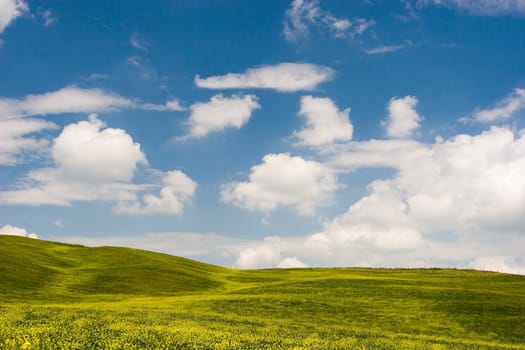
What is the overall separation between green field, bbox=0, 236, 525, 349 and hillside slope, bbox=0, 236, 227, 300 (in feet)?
0.65

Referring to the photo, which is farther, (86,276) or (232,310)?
(86,276)

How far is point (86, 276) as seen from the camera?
7219 cm

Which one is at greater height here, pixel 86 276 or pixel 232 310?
pixel 86 276

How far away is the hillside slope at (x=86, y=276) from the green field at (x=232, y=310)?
0.20 m

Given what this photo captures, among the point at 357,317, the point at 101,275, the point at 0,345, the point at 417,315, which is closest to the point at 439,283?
the point at 417,315

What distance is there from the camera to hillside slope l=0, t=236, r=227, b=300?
60812 millimetres

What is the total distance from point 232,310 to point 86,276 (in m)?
33.3

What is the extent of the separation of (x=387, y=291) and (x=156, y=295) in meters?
32.0

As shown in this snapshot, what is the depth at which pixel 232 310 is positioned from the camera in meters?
49.5

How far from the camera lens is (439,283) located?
79.8 m

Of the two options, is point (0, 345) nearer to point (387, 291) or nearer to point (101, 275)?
point (387, 291)

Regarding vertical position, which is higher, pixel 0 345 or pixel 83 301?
pixel 0 345

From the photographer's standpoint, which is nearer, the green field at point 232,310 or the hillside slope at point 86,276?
the green field at point 232,310

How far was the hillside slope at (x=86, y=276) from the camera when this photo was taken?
60812 millimetres
